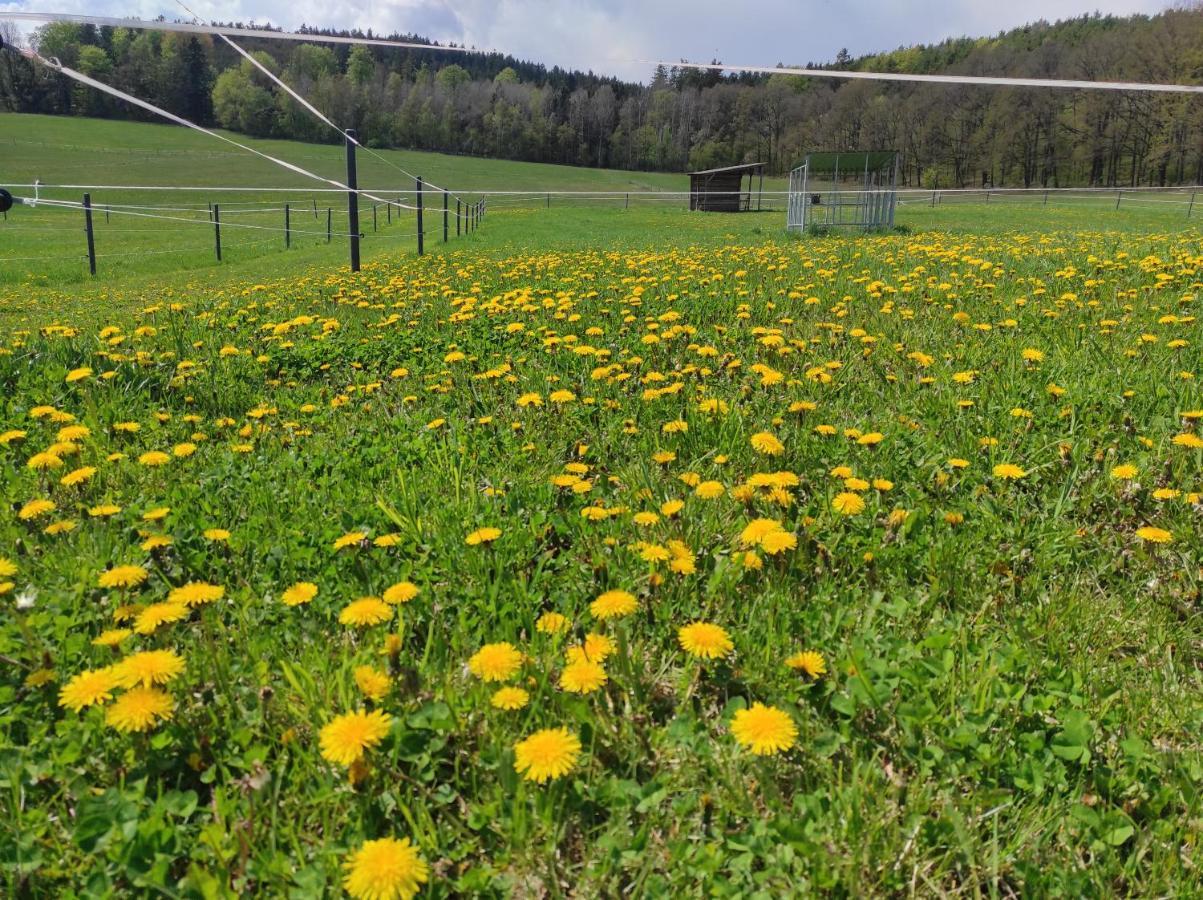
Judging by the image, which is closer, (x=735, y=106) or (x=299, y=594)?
(x=299, y=594)

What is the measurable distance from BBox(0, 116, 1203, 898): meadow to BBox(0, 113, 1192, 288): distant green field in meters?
4.64

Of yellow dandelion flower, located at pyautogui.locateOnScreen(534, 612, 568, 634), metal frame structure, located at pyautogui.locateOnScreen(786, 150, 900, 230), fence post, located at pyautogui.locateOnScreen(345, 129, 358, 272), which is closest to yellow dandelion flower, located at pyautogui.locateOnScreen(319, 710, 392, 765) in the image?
yellow dandelion flower, located at pyautogui.locateOnScreen(534, 612, 568, 634)

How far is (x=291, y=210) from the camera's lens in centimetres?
3975

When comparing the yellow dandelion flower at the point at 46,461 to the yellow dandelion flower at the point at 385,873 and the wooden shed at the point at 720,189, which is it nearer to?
the yellow dandelion flower at the point at 385,873

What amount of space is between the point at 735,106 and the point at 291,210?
7352 cm

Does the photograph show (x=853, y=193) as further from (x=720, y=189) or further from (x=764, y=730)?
(x=720, y=189)

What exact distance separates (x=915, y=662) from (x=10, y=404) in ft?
13.6

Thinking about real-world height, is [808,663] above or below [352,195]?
below

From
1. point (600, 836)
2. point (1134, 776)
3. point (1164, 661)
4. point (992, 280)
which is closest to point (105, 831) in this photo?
point (600, 836)

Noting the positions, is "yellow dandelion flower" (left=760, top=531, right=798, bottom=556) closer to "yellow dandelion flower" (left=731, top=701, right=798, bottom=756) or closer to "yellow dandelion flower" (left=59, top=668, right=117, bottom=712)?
"yellow dandelion flower" (left=731, top=701, right=798, bottom=756)

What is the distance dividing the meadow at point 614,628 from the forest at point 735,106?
33.3 metres

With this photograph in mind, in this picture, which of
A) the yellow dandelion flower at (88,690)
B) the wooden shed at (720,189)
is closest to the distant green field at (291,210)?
the wooden shed at (720,189)

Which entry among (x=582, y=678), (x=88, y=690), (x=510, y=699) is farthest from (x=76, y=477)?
(x=582, y=678)

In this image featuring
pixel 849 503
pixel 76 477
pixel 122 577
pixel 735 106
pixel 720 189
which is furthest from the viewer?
pixel 735 106
